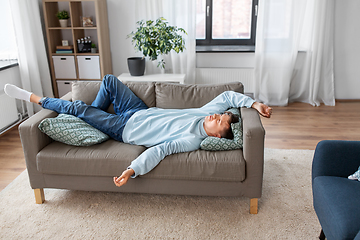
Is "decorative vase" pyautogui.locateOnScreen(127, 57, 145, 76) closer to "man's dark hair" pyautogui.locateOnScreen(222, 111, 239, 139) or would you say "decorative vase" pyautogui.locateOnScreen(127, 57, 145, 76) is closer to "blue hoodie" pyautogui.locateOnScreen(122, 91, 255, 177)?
"blue hoodie" pyautogui.locateOnScreen(122, 91, 255, 177)

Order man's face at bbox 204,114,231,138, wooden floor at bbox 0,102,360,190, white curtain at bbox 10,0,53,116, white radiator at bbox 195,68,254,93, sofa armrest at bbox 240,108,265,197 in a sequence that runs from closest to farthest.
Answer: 1. sofa armrest at bbox 240,108,265,197
2. man's face at bbox 204,114,231,138
3. wooden floor at bbox 0,102,360,190
4. white curtain at bbox 10,0,53,116
5. white radiator at bbox 195,68,254,93

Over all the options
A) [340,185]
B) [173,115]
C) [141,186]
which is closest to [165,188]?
[141,186]

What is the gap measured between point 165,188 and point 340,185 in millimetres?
1012

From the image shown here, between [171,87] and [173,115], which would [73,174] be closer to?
[173,115]

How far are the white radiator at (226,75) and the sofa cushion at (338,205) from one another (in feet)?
8.78

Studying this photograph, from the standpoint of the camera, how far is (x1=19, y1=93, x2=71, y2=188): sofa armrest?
2018 mm

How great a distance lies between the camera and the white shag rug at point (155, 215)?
1.89 meters

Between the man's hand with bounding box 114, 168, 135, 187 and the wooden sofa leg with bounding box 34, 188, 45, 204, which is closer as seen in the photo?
the man's hand with bounding box 114, 168, 135, 187

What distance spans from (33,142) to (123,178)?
690 millimetres

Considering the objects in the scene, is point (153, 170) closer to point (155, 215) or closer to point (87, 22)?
point (155, 215)

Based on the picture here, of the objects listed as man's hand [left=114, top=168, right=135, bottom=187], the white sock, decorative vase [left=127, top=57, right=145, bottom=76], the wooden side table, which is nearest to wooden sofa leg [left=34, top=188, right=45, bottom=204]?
man's hand [left=114, top=168, right=135, bottom=187]

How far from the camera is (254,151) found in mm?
1901

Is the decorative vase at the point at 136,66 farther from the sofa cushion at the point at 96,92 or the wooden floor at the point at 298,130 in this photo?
the wooden floor at the point at 298,130

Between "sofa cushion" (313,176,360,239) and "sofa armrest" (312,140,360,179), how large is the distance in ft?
0.16
